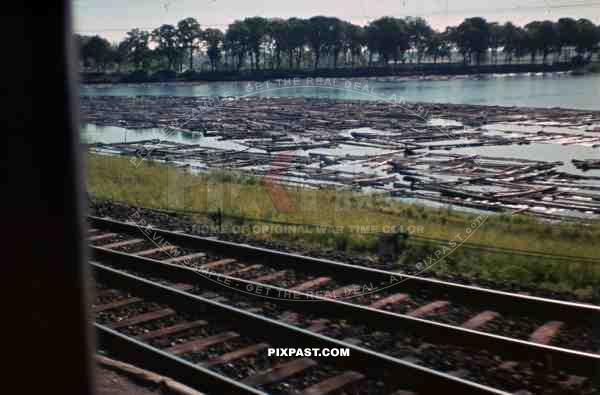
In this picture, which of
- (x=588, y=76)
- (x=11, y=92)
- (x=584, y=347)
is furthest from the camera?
(x=588, y=76)

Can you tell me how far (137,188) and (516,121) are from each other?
19581 millimetres

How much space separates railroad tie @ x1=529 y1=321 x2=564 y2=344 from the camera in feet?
16.6

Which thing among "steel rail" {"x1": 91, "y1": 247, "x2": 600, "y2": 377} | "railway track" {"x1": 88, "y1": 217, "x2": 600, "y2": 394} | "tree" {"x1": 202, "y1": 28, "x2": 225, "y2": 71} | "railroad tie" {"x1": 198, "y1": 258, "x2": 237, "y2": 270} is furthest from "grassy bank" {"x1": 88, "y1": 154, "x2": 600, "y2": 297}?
"tree" {"x1": 202, "y1": 28, "x2": 225, "y2": 71}

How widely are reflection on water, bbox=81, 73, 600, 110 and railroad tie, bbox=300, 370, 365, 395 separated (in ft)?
87.3

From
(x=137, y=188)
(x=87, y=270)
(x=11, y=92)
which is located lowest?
(x=137, y=188)

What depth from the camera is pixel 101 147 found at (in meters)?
24.8

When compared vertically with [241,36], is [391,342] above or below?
below

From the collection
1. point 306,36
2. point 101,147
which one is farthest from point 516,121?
point 101,147

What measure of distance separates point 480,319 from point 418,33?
2483 centimetres

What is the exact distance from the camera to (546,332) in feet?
17.1

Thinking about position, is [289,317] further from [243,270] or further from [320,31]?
[320,31]

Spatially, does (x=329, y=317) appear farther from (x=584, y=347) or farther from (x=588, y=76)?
(x=588, y=76)

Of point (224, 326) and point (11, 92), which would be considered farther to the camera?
point (224, 326)

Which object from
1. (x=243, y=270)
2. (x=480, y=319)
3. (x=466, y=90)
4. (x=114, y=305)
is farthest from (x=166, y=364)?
(x=466, y=90)
